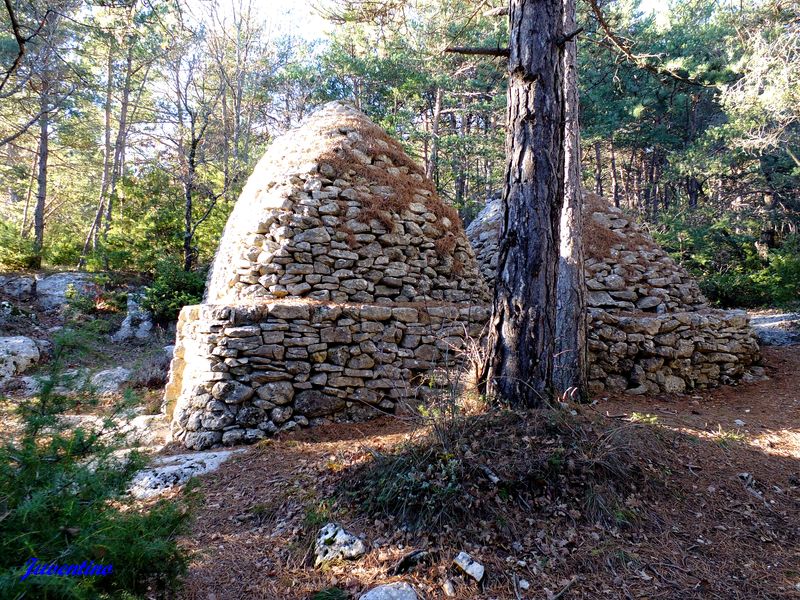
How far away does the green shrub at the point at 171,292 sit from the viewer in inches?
399

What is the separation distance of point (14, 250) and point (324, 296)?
10952 mm

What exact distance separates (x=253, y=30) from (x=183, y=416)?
643 inches

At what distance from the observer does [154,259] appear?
11.7m

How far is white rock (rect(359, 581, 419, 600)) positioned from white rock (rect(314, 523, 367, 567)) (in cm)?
35

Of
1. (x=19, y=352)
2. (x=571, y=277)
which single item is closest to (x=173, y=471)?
(x=571, y=277)

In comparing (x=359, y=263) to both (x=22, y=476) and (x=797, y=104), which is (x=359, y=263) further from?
(x=797, y=104)

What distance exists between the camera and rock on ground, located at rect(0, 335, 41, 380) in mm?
7987

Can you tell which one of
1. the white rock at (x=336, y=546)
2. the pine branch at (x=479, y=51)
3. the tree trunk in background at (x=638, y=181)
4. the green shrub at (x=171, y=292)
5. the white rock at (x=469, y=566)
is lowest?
the white rock at (x=336, y=546)

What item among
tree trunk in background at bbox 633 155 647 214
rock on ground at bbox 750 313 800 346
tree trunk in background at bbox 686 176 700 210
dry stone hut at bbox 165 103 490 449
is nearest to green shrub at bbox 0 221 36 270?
dry stone hut at bbox 165 103 490 449

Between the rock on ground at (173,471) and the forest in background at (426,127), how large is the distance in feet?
22.8

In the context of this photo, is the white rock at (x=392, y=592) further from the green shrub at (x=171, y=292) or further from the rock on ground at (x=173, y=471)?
the green shrub at (x=171, y=292)

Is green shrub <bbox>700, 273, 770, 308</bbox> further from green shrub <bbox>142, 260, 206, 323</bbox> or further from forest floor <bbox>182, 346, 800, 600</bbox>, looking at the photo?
green shrub <bbox>142, 260, 206, 323</bbox>

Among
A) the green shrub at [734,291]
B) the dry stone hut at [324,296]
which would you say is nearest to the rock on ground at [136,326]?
the dry stone hut at [324,296]

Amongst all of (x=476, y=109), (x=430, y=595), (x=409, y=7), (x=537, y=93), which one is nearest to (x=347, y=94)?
(x=476, y=109)
